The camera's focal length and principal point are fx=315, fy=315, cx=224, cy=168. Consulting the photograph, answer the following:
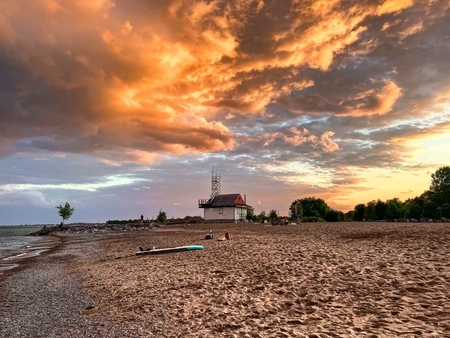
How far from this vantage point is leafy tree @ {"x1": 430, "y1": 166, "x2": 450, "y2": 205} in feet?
234

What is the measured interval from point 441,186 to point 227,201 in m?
51.1

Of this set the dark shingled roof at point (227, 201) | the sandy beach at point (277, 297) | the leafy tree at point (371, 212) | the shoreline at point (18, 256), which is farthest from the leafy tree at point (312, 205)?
the sandy beach at point (277, 297)

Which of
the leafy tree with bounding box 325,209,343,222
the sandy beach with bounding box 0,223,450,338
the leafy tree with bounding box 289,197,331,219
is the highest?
the leafy tree with bounding box 289,197,331,219

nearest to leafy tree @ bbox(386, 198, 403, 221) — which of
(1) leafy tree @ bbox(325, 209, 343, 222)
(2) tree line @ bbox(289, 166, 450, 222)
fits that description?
(2) tree line @ bbox(289, 166, 450, 222)

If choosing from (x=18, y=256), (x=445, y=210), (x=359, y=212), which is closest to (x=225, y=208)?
(x=359, y=212)

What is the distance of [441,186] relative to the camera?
7462cm

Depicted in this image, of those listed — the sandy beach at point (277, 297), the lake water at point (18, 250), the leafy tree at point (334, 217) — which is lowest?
the lake water at point (18, 250)

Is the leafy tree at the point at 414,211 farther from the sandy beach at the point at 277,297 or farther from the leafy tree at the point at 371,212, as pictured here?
the sandy beach at the point at 277,297

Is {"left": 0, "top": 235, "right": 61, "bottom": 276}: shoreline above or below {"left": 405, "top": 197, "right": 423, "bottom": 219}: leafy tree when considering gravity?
below

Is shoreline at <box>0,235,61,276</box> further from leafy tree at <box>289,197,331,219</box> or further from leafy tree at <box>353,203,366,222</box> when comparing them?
leafy tree at <box>353,203,366,222</box>

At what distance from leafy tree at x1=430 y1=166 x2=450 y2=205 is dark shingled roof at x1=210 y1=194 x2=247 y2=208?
45.1 m

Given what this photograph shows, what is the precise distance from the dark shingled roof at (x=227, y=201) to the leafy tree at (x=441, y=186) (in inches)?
1777

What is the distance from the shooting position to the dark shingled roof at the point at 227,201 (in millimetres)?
78688

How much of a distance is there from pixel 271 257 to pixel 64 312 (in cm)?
899
